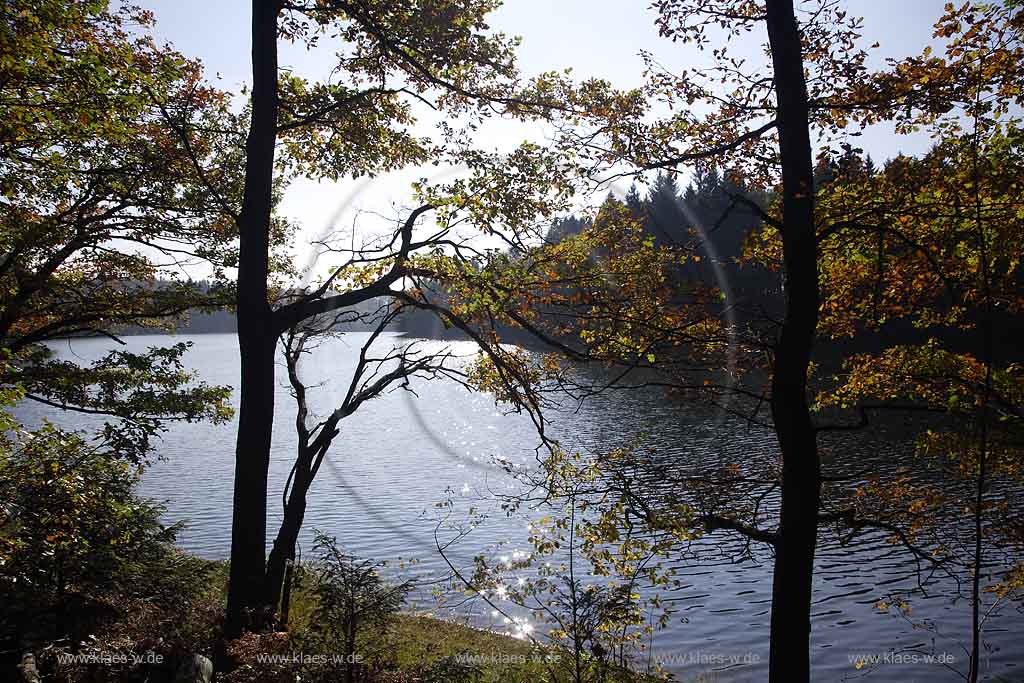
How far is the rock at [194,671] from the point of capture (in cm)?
765

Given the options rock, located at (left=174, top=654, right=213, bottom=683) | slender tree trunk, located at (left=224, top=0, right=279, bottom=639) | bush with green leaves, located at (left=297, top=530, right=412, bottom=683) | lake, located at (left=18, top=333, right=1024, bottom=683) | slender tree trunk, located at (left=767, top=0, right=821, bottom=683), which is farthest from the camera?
lake, located at (left=18, top=333, right=1024, bottom=683)

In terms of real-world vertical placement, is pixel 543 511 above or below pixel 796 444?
below

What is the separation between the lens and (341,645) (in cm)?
793

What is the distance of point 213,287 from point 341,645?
8.16 m

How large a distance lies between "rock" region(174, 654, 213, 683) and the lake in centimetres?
656

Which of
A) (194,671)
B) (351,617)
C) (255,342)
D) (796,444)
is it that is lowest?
(194,671)

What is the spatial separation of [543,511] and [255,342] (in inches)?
660

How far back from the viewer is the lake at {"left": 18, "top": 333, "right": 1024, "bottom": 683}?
579 inches

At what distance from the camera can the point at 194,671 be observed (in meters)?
7.71

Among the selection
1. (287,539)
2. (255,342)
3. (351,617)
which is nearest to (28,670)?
(351,617)

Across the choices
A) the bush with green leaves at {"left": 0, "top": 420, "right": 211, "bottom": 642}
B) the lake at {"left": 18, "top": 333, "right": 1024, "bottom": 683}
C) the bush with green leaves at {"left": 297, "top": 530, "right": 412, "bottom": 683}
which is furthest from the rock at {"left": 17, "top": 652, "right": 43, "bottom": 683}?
the lake at {"left": 18, "top": 333, "right": 1024, "bottom": 683}

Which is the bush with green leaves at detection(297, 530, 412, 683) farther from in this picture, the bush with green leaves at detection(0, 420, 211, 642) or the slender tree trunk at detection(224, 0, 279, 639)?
the bush with green leaves at detection(0, 420, 211, 642)

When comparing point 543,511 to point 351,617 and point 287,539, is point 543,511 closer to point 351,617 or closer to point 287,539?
point 287,539

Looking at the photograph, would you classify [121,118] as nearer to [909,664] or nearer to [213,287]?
[213,287]
